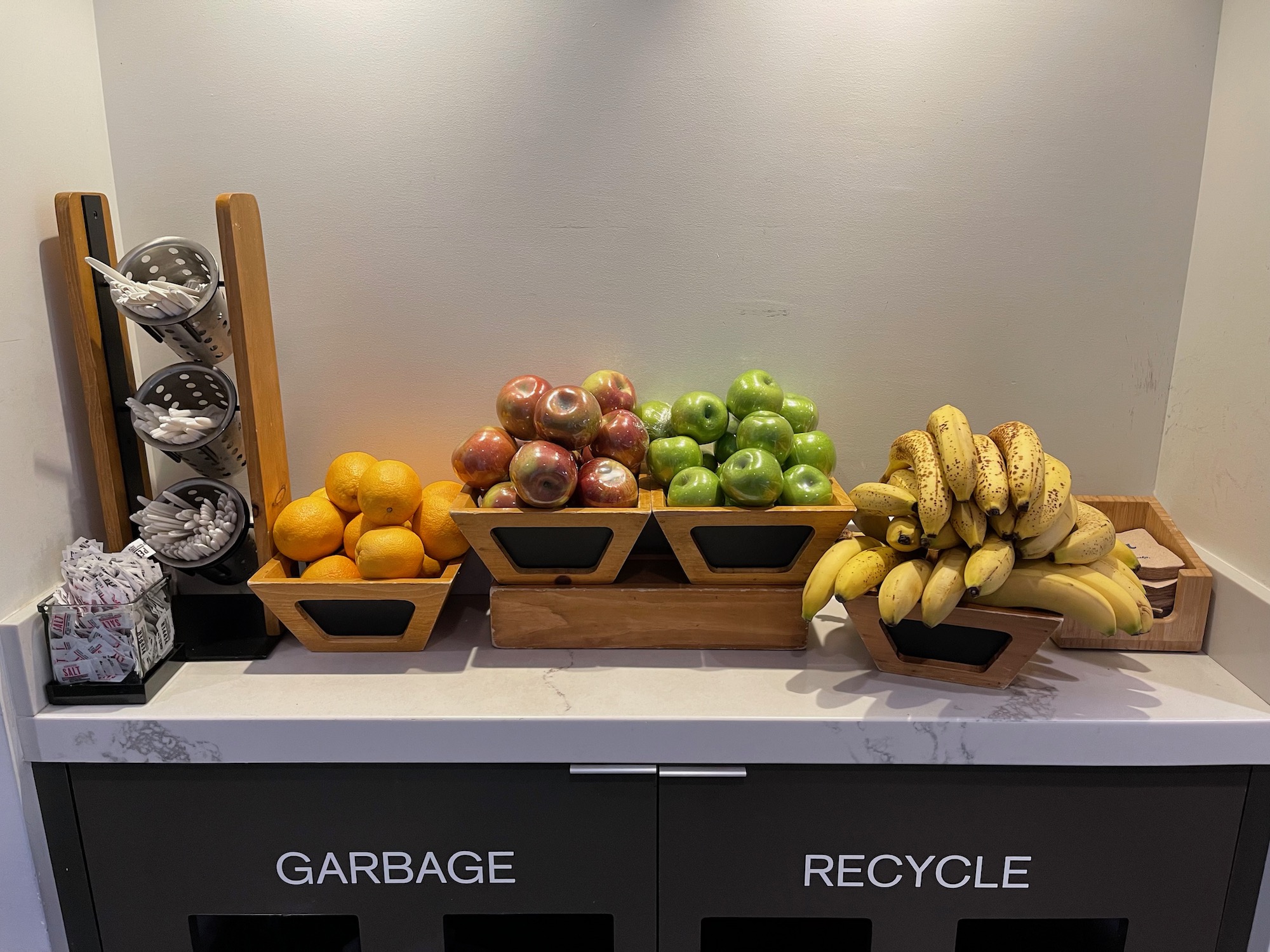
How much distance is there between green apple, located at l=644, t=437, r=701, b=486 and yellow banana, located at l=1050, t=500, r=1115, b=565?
0.54 m

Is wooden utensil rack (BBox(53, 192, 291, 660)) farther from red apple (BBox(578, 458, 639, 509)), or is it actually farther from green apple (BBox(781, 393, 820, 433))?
green apple (BBox(781, 393, 820, 433))

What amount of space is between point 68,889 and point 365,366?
3.01 feet

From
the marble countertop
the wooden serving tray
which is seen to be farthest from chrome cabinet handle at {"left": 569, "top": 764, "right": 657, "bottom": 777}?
the wooden serving tray

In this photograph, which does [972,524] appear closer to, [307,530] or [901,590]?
[901,590]

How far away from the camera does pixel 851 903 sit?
1.32m

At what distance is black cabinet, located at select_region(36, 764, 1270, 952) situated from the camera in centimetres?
128

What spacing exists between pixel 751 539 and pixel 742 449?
0.14 metres

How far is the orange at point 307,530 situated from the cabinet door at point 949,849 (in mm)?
652

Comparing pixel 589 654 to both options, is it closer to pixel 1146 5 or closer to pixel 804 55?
pixel 804 55

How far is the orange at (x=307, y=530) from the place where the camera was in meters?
1.44

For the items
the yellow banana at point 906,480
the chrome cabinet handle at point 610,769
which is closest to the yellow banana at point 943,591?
the yellow banana at point 906,480

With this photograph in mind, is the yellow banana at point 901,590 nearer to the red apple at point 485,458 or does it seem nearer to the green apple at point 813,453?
the green apple at point 813,453

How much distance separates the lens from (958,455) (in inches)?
48.7

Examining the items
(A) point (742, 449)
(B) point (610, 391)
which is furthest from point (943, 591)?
(B) point (610, 391)
